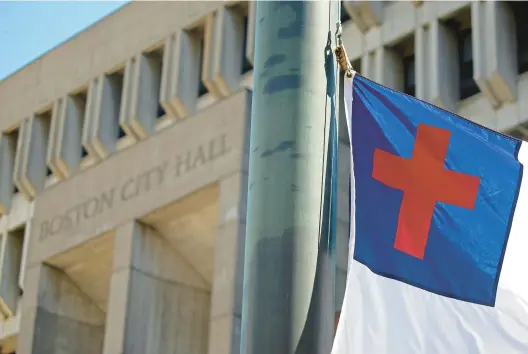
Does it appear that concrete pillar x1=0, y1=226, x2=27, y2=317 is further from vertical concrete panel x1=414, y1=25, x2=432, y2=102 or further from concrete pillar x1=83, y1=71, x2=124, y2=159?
vertical concrete panel x1=414, y1=25, x2=432, y2=102

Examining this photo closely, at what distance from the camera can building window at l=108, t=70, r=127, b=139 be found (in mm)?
34656

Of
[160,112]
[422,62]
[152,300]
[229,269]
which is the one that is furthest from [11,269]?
[229,269]

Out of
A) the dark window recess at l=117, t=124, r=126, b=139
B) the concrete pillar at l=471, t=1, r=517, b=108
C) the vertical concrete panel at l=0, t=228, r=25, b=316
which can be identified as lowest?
the vertical concrete panel at l=0, t=228, r=25, b=316

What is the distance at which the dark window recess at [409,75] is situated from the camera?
2958cm

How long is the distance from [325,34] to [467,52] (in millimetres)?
23189

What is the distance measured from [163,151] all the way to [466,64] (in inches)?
322

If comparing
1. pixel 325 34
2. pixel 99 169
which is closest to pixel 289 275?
pixel 325 34

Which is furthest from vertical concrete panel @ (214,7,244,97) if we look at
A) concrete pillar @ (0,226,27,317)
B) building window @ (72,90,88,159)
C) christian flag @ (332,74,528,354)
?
christian flag @ (332,74,528,354)

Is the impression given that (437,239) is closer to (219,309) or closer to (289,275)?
(289,275)

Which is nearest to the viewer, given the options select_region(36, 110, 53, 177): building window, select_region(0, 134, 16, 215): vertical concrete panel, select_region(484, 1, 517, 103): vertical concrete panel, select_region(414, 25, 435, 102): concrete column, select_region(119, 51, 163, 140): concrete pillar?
select_region(484, 1, 517, 103): vertical concrete panel

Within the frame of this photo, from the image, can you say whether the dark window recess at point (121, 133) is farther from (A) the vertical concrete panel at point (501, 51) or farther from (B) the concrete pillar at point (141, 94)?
(A) the vertical concrete panel at point (501, 51)

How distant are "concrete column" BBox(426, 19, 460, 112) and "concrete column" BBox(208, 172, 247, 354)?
708 cm

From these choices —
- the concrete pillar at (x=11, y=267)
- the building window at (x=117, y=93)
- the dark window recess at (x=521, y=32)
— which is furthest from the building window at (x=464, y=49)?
the concrete pillar at (x=11, y=267)

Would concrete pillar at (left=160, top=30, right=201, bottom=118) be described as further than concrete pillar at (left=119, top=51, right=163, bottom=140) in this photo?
No
